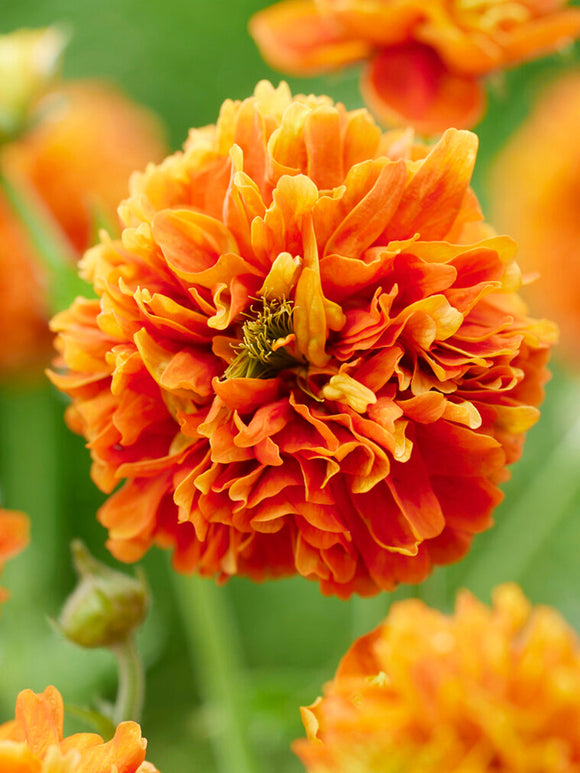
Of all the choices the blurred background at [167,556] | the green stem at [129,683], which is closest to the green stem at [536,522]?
the blurred background at [167,556]

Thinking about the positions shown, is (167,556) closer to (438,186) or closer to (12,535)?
(12,535)

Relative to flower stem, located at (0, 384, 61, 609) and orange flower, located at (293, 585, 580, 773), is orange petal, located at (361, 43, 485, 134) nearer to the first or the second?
orange flower, located at (293, 585, 580, 773)

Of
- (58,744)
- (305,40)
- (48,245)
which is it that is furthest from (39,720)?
(305,40)

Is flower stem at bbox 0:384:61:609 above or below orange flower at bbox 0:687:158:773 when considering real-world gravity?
below

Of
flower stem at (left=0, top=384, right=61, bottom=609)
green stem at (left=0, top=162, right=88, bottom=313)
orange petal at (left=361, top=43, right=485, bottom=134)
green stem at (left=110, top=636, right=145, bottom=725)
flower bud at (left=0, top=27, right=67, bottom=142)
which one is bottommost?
flower stem at (left=0, top=384, right=61, bottom=609)

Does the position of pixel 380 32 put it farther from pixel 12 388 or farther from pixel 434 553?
pixel 12 388

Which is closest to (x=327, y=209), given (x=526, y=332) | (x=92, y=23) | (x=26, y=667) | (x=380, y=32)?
(x=526, y=332)

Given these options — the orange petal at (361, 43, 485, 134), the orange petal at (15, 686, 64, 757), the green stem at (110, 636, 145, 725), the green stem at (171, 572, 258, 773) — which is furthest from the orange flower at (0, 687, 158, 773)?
the orange petal at (361, 43, 485, 134)
